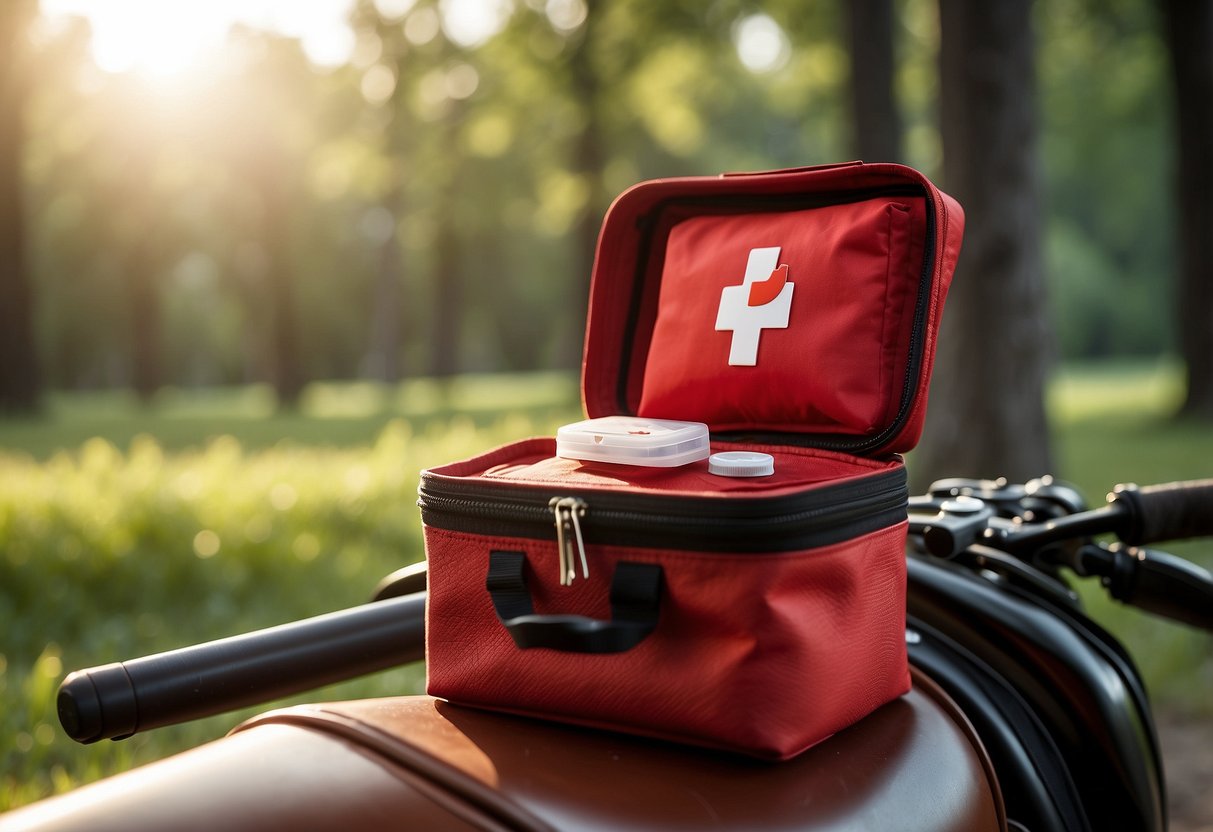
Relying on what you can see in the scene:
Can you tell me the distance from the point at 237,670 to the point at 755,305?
73 centimetres

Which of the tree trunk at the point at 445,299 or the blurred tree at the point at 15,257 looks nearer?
the blurred tree at the point at 15,257

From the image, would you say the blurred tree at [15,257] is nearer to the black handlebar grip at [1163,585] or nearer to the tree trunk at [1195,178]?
the tree trunk at [1195,178]

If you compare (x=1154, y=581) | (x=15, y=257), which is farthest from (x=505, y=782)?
(x=15, y=257)

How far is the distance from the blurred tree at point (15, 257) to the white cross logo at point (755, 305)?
1544 cm

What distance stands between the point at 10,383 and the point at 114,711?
15.9 meters

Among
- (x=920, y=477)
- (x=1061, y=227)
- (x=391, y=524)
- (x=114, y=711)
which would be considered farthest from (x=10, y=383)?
(x=1061, y=227)

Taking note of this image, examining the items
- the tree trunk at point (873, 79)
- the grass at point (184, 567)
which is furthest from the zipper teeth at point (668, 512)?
the tree trunk at point (873, 79)

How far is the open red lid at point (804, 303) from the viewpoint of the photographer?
1.25 meters

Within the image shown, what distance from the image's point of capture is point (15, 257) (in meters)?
15.2

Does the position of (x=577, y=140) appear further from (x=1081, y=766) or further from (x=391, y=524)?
(x=1081, y=766)

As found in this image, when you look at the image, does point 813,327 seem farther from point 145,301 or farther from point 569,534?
point 145,301

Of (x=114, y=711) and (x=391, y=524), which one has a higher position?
(x=114, y=711)

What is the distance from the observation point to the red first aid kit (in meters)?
0.98

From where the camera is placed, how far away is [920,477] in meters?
6.37
